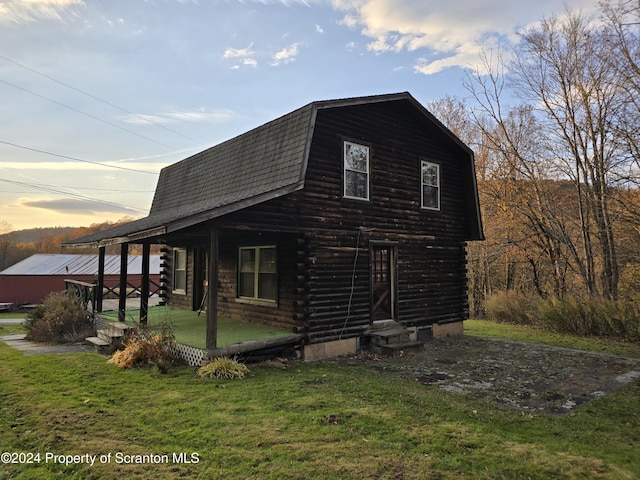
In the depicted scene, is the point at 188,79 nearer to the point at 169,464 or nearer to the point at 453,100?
the point at 453,100

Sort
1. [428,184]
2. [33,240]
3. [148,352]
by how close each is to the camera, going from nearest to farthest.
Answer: [148,352] → [428,184] → [33,240]

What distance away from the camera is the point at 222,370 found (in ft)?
22.4

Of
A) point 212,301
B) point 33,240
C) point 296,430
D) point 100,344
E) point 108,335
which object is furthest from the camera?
point 33,240

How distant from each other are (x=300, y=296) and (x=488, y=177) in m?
16.0

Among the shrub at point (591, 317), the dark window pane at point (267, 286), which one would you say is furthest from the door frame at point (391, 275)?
the shrub at point (591, 317)

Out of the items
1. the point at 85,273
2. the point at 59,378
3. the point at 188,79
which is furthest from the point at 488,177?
the point at 85,273

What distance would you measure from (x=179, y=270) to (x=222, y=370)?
26.8 feet

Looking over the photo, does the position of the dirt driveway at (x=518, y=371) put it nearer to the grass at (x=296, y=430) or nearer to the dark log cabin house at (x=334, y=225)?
the grass at (x=296, y=430)

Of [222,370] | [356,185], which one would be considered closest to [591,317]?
[356,185]

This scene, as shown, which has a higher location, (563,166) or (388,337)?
(563,166)

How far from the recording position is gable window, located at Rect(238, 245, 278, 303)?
984 centimetres

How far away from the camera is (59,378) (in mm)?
6453

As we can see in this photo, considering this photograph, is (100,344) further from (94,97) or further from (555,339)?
(94,97)

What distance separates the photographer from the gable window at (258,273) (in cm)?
984
